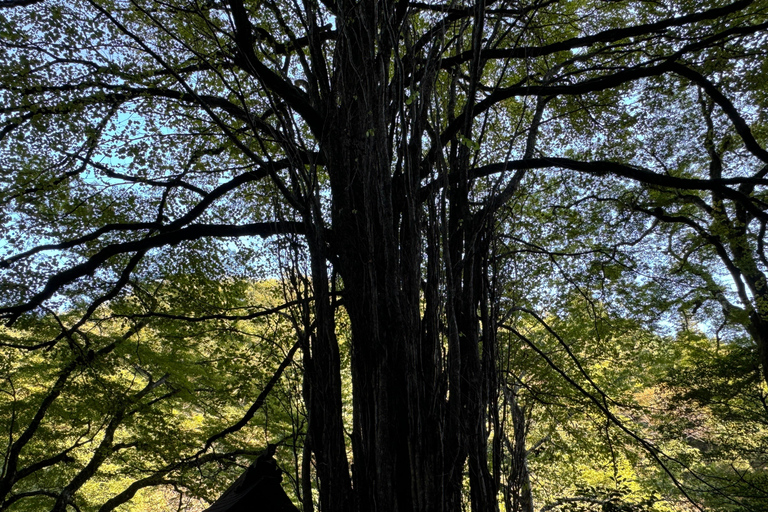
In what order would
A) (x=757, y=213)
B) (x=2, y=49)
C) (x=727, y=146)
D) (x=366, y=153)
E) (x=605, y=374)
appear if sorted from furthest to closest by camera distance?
(x=605, y=374) < (x=727, y=146) < (x=2, y=49) < (x=757, y=213) < (x=366, y=153)

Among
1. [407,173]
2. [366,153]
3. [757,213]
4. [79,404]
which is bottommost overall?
[79,404]

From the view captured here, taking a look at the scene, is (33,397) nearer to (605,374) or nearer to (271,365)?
(271,365)

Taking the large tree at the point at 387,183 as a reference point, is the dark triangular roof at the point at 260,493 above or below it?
below

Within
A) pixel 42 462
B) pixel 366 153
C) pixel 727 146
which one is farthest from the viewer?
pixel 727 146

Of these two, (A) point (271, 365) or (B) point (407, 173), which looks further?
(A) point (271, 365)

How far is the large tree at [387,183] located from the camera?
5.56 feet

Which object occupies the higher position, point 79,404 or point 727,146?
point 727,146

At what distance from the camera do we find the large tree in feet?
5.56

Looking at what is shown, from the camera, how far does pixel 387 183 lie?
6.19 ft

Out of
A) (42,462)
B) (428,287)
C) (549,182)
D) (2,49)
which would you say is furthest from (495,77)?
(42,462)

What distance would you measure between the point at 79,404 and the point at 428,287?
23.4 ft

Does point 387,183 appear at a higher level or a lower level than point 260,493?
higher

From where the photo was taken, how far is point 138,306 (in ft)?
18.2

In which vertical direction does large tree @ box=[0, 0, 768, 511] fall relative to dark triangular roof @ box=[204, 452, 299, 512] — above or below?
above
